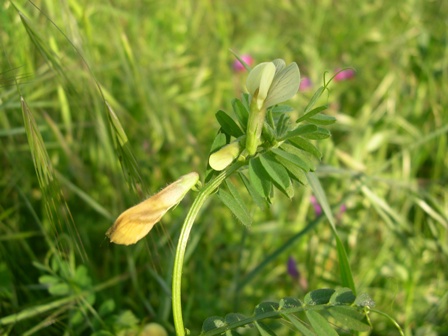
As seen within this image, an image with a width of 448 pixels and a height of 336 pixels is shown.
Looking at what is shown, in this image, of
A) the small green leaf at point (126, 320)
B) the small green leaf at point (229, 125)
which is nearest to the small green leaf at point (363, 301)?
the small green leaf at point (229, 125)

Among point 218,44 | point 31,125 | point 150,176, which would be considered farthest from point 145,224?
point 218,44

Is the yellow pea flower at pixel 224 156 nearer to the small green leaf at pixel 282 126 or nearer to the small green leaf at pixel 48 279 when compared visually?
the small green leaf at pixel 282 126

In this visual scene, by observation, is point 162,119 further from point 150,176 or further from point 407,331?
point 407,331

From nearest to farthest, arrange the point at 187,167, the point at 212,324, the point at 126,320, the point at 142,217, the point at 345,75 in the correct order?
the point at 142,217, the point at 212,324, the point at 126,320, the point at 187,167, the point at 345,75

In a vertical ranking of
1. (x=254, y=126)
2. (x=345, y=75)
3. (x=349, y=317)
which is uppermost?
(x=254, y=126)

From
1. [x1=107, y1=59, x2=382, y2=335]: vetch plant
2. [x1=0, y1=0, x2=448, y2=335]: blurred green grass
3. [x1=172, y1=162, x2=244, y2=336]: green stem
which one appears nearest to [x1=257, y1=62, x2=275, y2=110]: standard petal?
[x1=107, y1=59, x2=382, y2=335]: vetch plant

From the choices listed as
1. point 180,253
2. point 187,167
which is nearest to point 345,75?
point 187,167

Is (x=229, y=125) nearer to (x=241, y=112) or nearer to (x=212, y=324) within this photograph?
(x=241, y=112)
